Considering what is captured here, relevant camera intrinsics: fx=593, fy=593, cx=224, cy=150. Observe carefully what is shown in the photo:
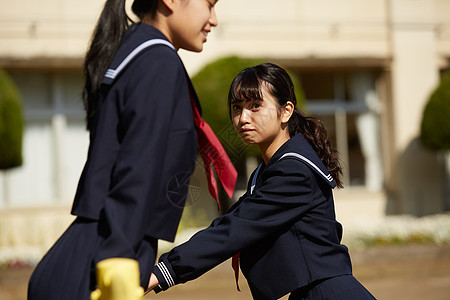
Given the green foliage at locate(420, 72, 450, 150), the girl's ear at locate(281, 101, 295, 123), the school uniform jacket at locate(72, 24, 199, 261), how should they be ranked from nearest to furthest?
the school uniform jacket at locate(72, 24, 199, 261) < the girl's ear at locate(281, 101, 295, 123) < the green foliage at locate(420, 72, 450, 150)

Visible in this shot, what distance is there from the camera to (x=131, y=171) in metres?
1.39

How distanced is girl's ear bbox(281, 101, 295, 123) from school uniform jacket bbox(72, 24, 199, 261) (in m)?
0.69

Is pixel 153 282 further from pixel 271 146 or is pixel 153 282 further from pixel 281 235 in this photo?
pixel 271 146

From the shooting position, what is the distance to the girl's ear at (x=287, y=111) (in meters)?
2.19

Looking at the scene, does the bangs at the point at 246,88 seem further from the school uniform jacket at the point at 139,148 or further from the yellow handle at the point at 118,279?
the yellow handle at the point at 118,279

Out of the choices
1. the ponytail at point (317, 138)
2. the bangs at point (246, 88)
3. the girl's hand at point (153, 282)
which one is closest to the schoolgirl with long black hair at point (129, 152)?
the girl's hand at point (153, 282)

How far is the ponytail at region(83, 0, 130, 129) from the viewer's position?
1580 millimetres

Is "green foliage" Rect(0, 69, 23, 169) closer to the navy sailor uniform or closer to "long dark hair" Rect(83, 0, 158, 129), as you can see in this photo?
"long dark hair" Rect(83, 0, 158, 129)

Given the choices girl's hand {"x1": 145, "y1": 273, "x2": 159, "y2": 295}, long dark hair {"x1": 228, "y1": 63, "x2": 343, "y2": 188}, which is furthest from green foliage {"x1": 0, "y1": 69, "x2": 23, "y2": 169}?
girl's hand {"x1": 145, "y1": 273, "x2": 159, "y2": 295}

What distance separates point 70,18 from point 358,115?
18.2ft

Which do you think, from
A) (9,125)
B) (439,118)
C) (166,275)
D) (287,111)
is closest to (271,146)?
(287,111)

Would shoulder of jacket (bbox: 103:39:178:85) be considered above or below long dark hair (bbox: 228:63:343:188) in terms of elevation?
above

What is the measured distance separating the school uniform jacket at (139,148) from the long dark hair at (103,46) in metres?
0.05

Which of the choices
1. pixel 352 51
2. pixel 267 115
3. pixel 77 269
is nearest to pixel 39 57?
pixel 352 51
